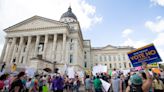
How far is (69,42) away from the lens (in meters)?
41.2

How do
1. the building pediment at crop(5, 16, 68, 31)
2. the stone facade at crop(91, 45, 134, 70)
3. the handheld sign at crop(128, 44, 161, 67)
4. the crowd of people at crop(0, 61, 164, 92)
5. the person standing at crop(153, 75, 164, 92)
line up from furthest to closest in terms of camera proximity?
1. the stone facade at crop(91, 45, 134, 70)
2. the building pediment at crop(5, 16, 68, 31)
3. the person standing at crop(153, 75, 164, 92)
4. the handheld sign at crop(128, 44, 161, 67)
5. the crowd of people at crop(0, 61, 164, 92)

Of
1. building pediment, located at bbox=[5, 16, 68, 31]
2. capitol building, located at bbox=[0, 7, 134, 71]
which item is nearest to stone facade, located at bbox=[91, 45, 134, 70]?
capitol building, located at bbox=[0, 7, 134, 71]

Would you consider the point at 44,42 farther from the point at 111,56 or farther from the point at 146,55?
the point at 146,55

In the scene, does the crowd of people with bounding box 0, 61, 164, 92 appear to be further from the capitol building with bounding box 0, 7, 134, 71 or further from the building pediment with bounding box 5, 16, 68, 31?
the building pediment with bounding box 5, 16, 68, 31

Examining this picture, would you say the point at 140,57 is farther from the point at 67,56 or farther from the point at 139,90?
the point at 67,56

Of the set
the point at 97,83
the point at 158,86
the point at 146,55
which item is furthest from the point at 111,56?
the point at 146,55

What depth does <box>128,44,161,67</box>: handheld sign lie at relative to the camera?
541 cm

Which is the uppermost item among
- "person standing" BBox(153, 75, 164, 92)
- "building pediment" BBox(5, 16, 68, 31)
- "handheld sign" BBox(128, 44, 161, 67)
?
"building pediment" BBox(5, 16, 68, 31)

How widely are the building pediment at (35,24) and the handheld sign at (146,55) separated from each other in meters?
34.4

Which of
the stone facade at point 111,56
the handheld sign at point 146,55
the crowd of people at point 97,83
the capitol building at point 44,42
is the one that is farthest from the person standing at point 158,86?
the stone facade at point 111,56

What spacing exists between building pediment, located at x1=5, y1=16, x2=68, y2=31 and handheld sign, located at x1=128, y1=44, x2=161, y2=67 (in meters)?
34.4

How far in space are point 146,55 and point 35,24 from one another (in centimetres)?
4002

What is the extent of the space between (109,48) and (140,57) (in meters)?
60.4

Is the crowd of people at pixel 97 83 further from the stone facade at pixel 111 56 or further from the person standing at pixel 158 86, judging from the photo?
the stone facade at pixel 111 56
